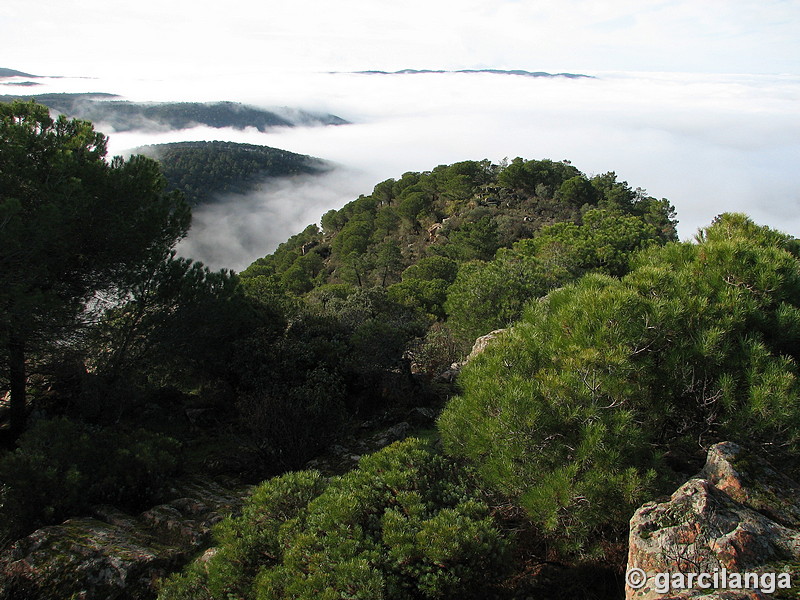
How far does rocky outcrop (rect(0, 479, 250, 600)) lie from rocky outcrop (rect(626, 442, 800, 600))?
4664 millimetres

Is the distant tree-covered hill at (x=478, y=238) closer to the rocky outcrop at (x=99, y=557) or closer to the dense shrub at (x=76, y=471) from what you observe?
the dense shrub at (x=76, y=471)

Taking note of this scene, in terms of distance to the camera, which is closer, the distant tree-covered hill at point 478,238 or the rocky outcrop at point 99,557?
the rocky outcrop at point 99,557

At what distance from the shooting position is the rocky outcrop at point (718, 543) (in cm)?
321

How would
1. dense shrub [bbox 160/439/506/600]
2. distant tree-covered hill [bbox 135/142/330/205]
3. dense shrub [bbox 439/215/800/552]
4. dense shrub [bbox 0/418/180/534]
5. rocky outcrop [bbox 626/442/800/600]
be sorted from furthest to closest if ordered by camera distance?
distant tree-covered hill [bbox 135/142/330/205] → dense shrub [bbox 0/418/180/534] → dense shrub [bbox 439/215/800/552] → dense shrub [bbox 160/439/506/600] → rocky outcrop [bbox 626/442/800/600]

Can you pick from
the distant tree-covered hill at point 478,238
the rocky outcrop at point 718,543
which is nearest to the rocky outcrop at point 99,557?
the rocky outcrop at point 718,543

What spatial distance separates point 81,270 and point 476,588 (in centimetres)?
960

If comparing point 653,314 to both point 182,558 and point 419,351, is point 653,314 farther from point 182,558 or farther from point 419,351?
point 419,351

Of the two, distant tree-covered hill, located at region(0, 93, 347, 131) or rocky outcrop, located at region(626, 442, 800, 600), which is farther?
distant tree-covered hill, located at region(0, 93, 347, 131)

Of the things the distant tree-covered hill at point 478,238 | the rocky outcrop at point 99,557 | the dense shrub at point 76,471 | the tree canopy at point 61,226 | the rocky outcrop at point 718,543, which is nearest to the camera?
the rocky outcrop at point 718,543

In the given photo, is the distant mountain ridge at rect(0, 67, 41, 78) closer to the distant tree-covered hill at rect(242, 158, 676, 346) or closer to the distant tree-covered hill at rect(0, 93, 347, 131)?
the distant tree-covered hill at rect(0, 93, 347, 131)

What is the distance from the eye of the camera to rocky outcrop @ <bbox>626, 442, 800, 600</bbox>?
3.21m

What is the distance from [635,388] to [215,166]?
332ft

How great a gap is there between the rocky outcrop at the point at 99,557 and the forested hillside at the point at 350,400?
0.10 ft

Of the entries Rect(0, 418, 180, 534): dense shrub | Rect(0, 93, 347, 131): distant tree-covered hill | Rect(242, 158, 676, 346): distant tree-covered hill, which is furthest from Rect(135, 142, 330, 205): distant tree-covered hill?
Rect(0, 418, 180, 534): dense shrub
